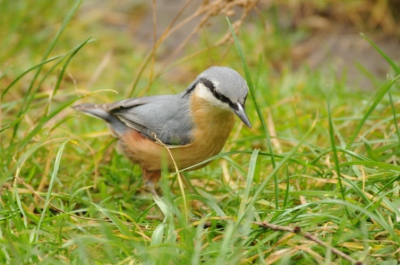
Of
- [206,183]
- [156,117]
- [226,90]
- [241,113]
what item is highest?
[226,90]

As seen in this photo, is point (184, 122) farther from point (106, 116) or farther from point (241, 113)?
point (106, 116)

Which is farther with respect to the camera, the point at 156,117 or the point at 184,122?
the point at 156,117

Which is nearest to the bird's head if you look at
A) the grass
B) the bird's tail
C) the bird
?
the bird

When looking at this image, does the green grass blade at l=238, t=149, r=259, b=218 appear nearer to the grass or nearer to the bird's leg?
the grass

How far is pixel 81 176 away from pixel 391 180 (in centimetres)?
214

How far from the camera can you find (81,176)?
4.18 meters

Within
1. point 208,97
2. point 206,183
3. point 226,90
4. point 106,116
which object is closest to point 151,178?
point 206,183

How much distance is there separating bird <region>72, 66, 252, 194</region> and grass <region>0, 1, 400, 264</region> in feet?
0.66

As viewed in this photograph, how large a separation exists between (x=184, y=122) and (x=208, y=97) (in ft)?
0.94

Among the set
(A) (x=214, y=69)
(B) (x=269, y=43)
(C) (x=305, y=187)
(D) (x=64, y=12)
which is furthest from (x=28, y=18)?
(C) (x=305, y=187)

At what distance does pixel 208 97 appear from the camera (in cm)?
371

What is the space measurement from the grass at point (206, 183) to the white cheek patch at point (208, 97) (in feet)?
1.03

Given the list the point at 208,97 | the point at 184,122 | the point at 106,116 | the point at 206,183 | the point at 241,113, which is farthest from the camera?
the point at 106,116

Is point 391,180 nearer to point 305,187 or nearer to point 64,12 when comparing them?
point 305,187
